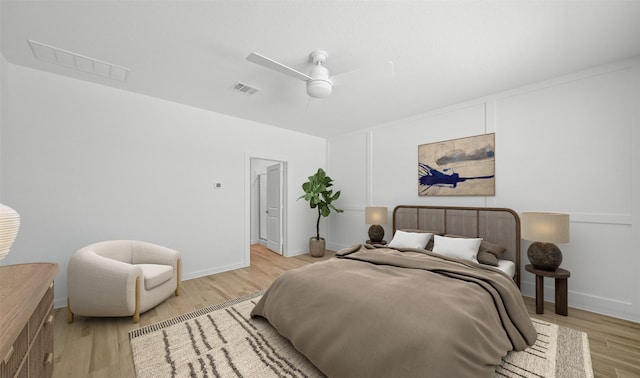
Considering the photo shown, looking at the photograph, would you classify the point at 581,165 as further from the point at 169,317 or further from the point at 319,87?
the point at 169,317

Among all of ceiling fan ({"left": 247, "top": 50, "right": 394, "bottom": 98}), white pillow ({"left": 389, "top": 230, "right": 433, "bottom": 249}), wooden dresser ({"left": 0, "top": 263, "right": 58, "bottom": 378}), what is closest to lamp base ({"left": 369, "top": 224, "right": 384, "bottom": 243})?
white pillow ({"left": 389, "top": 230, "right": 433, "bottom": 249})

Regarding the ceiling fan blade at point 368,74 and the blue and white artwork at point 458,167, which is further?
the blue and white artwork at point 458,167

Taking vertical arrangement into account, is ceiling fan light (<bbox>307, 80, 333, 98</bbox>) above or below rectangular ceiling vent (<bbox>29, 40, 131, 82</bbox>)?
below

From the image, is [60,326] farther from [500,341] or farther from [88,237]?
[500,341]

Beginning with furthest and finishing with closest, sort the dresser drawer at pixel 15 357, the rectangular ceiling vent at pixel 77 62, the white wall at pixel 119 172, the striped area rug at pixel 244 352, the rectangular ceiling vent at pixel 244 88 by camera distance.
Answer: the rectangular ceiling vent at pixel 244 88 → the white wall at pixel 119 172 → the rectangular ceiling vent at pixel 77 62 → the striped area rug at pixel 244 352 → the dresser drawer at pixel 15 357

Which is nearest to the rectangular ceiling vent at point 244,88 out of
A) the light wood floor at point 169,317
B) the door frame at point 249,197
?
the door frame at point 249,197

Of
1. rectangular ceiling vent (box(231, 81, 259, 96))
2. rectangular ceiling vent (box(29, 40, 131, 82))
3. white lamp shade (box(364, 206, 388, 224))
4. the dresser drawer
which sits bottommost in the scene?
the dresser drawer

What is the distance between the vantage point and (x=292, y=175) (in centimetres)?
536

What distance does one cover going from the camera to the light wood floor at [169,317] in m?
1.90

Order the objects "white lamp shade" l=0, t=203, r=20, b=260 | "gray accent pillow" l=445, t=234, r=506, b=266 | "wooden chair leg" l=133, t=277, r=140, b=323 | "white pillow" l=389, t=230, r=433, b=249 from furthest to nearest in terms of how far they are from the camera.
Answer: "white pillow" l=389, t=230, r=433, b=249
"gray accent pillow" l=445, t=234, r=506, b=266
"wooden chair leg" l=133, t=277, r=140, b=323
"white lamp shade" l=0, t=203, r=20, b=260

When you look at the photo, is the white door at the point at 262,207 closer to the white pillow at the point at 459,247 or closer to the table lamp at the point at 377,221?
the table lamp at the point at 377,221

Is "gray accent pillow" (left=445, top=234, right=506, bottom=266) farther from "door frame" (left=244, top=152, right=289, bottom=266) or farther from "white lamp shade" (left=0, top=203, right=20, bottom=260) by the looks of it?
"white lamp shade" (left=0, top=203, right=20, bottom=260)

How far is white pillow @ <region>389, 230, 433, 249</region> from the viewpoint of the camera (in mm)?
3471

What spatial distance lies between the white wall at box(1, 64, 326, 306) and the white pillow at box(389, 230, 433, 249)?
2.62 meters
